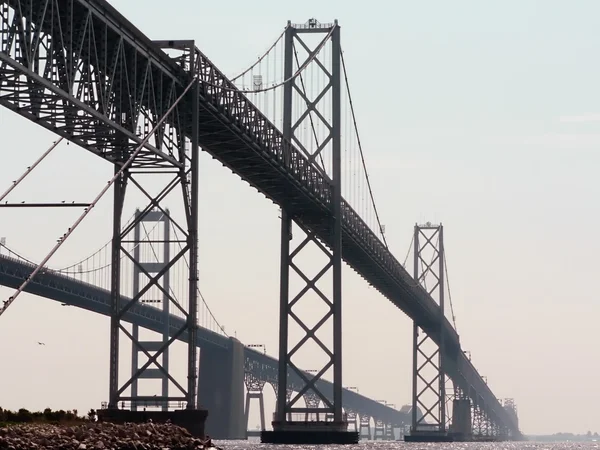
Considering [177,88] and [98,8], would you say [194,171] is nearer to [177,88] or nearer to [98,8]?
[177,88]

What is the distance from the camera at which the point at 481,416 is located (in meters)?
172

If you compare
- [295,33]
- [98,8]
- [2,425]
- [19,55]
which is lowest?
[2,425]

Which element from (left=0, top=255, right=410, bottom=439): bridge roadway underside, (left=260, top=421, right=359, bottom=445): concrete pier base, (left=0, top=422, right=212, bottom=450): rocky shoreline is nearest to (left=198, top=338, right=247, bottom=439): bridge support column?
(left=0, top=255, right=410, bottom=439): bridge roadway underside

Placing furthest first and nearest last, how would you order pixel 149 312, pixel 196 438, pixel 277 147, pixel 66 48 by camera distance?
pixel 149 312 → pixel 277 147 → pixel 196 438 → pixel 66 48

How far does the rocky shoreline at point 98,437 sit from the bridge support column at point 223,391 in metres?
66.7

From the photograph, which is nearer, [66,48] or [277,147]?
[66,48]

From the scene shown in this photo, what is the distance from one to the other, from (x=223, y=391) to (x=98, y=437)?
76431mm

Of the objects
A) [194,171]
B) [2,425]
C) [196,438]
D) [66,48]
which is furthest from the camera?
[194,171]

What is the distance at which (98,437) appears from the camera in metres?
33.5

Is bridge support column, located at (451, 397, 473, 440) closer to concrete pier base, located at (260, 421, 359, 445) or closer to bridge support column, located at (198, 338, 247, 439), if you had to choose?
bridge support column, located at (198, 338, 247, 439)

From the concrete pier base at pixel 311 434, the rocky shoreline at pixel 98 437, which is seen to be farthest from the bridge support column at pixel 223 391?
the rocky shoreline at pixel 98 437

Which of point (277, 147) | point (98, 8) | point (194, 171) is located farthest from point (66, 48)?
point (277, 147)

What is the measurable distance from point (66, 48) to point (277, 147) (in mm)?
23984

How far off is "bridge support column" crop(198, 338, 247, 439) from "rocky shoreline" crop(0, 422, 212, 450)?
66748mm
